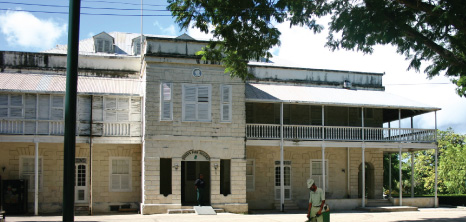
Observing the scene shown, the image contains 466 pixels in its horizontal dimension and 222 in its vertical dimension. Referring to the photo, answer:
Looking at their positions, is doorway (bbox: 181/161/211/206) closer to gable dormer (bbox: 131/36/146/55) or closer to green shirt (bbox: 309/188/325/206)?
gable dormer (bbox: 131/36/146/55)

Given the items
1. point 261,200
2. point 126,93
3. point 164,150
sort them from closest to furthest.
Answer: point 164,150, point 126,93, point 261,200

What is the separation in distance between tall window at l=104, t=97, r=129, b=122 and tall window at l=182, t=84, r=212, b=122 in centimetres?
287

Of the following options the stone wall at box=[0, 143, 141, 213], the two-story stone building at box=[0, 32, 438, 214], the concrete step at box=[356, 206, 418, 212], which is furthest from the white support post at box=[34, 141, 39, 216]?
the concrete step at box=[356, 206, 418, 212]

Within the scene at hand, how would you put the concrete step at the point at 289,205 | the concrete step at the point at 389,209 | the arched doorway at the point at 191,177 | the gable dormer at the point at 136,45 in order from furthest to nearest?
→ 1. the gable dormer at the point at 136,45
2. the concrete step at the point at 289,205
3. the arched doorway at the point at 191,177
4. the concrete step at the point at 389,209

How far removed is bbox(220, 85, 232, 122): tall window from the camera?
22.5 metres

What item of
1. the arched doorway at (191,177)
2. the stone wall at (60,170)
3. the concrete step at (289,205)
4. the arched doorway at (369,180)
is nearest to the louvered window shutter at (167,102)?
the stone wall at (60,170)

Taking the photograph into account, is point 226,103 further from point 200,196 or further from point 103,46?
point 103,46

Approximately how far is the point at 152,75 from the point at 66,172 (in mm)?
15748

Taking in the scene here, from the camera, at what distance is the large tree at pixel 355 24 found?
13773 mm

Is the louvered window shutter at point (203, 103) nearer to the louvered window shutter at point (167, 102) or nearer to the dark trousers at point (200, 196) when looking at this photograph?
the louvered window shutter at point (167, 102)

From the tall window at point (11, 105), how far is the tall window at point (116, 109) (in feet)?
11.4

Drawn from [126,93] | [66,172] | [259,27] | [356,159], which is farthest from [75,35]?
[356,159]

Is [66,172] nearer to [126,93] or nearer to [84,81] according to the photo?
[126,93]

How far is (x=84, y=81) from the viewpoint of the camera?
24125mm
